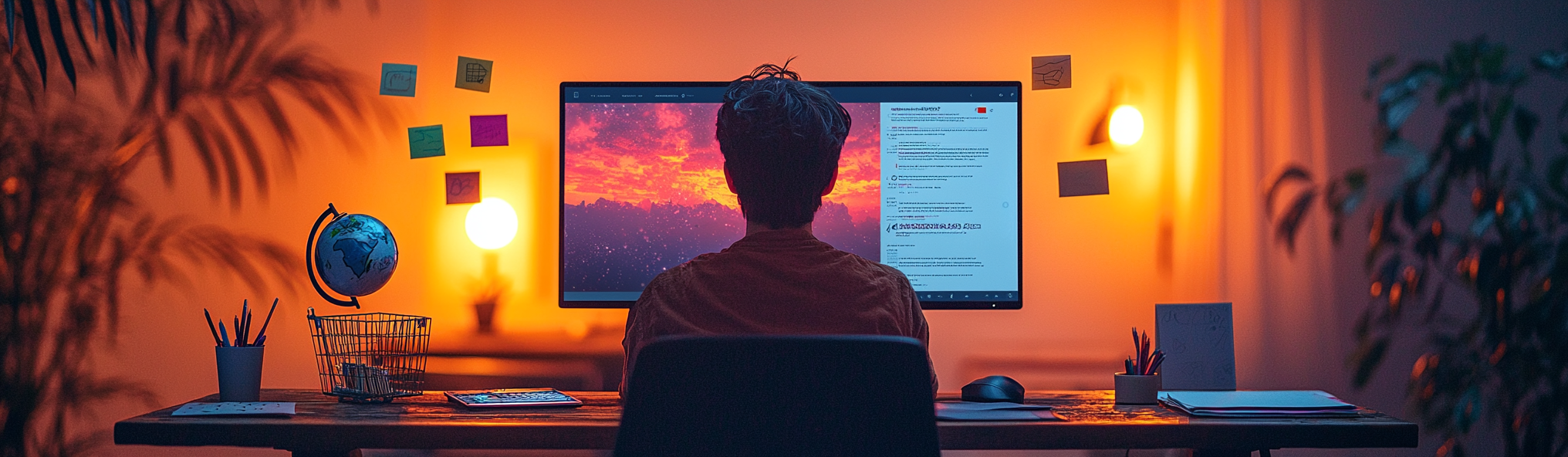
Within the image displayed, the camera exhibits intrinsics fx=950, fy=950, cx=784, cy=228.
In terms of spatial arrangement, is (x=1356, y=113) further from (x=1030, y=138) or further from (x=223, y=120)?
(x=223, y=120)

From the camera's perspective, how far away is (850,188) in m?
1.88

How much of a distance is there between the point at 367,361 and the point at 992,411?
106 centimetres

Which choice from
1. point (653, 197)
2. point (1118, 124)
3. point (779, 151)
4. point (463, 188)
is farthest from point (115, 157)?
point (1118, 124)

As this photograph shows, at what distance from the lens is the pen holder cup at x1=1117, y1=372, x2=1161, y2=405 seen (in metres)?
1.57

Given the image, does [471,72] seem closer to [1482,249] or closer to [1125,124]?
[1125,124]

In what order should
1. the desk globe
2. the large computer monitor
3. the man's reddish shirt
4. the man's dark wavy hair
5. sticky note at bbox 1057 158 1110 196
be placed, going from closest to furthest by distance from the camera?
the man's reddish shirt
the man's dark wavy hair
the desk globe
the large computer monitor
sticky note at bbox 1057 158 1110 196

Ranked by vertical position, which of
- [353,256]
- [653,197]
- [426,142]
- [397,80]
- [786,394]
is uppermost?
[397,80]

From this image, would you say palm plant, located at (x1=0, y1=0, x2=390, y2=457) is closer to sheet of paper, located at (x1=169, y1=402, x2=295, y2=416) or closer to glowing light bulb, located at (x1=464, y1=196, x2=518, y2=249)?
glowing light bulb, located at (x1=464, y1=196, x2=518, y2=249)

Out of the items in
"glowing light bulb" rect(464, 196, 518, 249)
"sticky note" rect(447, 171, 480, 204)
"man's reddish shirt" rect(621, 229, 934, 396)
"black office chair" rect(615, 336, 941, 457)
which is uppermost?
"sticky note" rect(447, 171, 480, 204)

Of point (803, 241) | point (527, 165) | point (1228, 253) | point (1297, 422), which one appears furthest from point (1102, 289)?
point (527, 165)

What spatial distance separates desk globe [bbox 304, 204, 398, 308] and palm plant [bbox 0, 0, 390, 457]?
451mm

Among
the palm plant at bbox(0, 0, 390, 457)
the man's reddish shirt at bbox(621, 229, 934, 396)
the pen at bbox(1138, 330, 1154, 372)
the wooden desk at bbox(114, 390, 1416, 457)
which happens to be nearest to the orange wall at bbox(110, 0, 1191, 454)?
the palm plant at bbox(0, 0, 390, 457)

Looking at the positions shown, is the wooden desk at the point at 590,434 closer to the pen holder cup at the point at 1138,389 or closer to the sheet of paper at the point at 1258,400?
the sheet of paper at the point at 1258,400

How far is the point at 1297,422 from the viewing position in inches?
52.9
